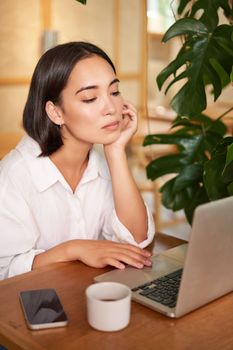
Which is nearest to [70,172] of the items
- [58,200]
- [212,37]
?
[58,200]

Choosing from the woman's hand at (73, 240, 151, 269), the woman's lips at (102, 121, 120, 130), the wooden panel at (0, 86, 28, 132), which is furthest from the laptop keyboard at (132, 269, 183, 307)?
the wooden panel at (0, 86, 28, 132)

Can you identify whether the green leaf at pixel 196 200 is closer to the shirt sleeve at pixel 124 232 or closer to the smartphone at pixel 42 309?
the shirt sleeve at pixel 124 232

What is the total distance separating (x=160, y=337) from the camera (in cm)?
102

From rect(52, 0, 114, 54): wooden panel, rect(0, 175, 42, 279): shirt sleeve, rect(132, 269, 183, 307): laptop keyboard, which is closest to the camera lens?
rect(132, 269, 183, 307): laptop keyboard

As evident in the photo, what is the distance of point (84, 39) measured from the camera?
3.76m

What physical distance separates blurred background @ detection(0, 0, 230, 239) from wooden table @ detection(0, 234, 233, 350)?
2.39m

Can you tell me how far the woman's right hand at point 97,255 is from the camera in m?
1.35

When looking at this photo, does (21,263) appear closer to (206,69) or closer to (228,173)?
(228,173)

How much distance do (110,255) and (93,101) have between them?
17.0 inches

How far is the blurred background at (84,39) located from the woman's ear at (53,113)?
1894 mm

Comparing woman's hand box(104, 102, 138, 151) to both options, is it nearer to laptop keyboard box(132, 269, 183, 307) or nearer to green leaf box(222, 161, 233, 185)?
green leaf box(222, 161, 233, 185)

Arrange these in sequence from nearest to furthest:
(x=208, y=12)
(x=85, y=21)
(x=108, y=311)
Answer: (x=108, y=311) → (x=208, y=12) → (x=85, y=21)

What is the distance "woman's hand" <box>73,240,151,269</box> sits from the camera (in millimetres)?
1347

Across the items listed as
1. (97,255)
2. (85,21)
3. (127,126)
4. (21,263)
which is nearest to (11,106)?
(85,21)
